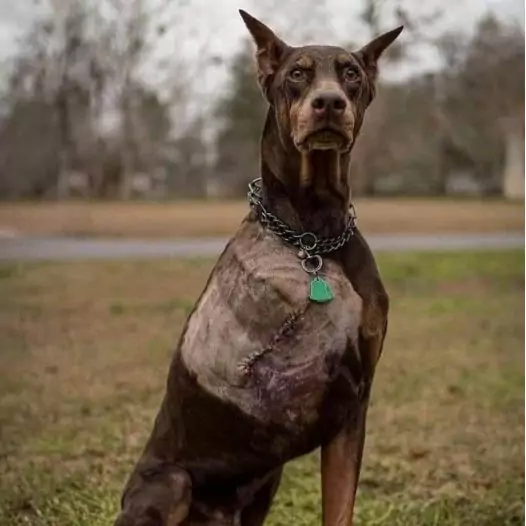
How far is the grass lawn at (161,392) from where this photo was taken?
2.38 meters

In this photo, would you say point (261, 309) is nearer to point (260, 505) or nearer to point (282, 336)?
point (282, 336)

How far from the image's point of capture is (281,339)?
142 centimetres

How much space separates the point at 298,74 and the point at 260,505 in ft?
2.44

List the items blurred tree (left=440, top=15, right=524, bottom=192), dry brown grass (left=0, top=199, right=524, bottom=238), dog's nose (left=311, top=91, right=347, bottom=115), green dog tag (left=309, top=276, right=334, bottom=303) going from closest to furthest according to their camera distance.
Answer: dog's nose (left=311, top=91, right=347, bottom=115) → green dog tag (left=309, top=276, right=334, bottom=303) → dry brown grass (left=0, top=199, right=524, bottom=238) → blurred tree (left=440, top=15, right=524, bottom=192)

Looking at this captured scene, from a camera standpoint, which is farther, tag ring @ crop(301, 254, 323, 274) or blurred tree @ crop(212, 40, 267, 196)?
blurred tree @ crop(212, 40, 267, 196)

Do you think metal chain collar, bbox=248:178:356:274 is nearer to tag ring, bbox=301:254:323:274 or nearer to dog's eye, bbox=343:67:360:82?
tag ring, bbox=301:254:323:274

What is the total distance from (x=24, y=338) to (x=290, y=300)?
5.87 ft

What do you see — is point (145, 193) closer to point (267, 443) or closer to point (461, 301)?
point (267, 443)

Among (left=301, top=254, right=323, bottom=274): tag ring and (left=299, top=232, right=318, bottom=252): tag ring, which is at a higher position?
(left=299, top=232, right=318, bottom=252): tag ring

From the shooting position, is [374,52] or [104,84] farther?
[104,84]

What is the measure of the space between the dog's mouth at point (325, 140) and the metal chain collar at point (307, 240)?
6.0 inches

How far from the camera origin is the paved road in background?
279 centimetres

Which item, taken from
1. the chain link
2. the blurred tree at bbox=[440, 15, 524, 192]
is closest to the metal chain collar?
the chain link

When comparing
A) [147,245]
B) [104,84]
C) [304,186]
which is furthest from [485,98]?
[304,186]
